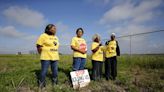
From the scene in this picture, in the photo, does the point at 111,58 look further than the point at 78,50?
Yes

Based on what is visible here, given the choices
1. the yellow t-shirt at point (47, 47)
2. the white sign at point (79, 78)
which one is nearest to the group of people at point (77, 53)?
the yellow t-shirt at point (47, 47)

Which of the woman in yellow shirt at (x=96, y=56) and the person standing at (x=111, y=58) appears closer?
the woman in yellow shirt at (x=96, y=56)

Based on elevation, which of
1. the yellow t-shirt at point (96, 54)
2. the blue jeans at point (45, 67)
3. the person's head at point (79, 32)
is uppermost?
the person's head at point (79, 32)

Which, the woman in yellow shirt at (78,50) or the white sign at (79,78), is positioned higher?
the woman in yellow shirt at (78,50)

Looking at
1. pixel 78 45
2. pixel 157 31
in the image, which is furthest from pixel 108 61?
pixel 157 31

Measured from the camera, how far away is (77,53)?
761cm

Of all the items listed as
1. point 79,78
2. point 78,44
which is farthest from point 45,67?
point 78,44

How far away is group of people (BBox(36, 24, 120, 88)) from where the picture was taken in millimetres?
6832

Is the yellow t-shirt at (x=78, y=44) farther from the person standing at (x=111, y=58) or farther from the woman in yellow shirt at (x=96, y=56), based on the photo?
the person standing at (x=111, y=58)

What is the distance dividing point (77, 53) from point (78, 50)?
0.10 meters

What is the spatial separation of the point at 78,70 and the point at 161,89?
2442 millimetres

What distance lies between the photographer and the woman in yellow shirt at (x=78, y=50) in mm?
7598

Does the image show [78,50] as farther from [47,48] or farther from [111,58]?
[111,58]

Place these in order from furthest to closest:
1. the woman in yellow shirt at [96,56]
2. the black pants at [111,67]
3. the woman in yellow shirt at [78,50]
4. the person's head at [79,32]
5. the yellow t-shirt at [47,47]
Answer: the black pants at [111,67] → the woman in yellow shirt at [96,56] → the person's head at [79,32] → the woman in yellow shirt at [78,50] → the yellow t-shirt at [47,47]
